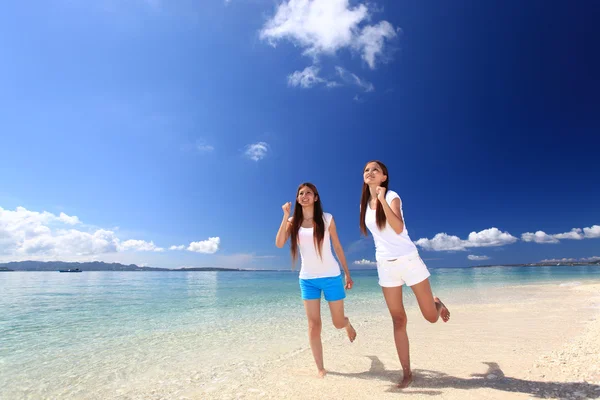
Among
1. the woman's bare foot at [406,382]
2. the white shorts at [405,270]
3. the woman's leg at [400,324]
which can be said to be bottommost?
the woman's bare foot at [406,382]

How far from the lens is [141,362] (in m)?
5.90

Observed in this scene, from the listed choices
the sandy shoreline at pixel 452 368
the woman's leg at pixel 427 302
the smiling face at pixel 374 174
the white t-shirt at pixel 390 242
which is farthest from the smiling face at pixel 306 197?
the sandy shoreline at pixel 452 368

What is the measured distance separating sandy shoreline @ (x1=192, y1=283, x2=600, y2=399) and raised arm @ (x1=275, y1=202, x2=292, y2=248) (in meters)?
1.87

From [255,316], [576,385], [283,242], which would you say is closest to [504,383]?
[576,385]

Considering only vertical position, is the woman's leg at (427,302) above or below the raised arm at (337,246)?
below

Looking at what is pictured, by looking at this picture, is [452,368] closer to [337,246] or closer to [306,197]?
[337,246]

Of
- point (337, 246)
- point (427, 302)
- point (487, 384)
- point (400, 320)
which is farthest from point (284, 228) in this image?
point (487, 384)

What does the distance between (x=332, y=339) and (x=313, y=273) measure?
136 inches

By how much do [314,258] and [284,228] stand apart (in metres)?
0.58

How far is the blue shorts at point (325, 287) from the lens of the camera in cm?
420

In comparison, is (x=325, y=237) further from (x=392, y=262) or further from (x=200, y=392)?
(x=200, y=392)

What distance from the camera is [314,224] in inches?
171

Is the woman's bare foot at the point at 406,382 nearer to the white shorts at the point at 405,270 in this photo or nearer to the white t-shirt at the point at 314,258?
the white shorts at the point at 405,270

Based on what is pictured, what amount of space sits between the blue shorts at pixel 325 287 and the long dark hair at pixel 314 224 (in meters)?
0.38
